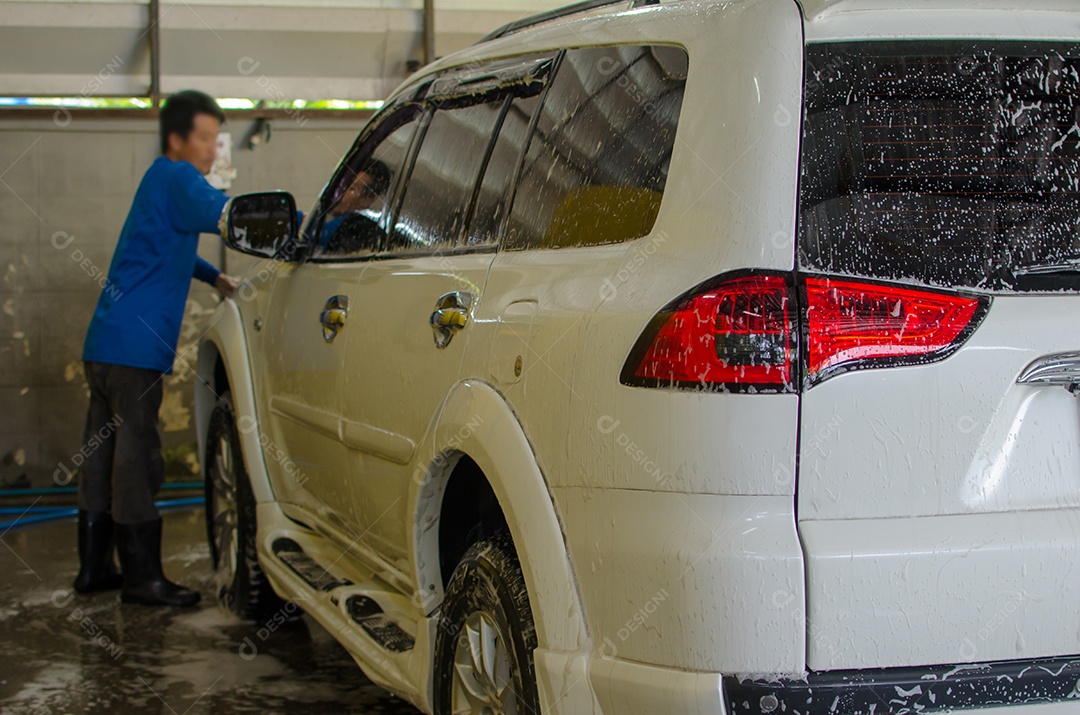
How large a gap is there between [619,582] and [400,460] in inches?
42.2

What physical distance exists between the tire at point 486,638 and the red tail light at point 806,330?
1.95 feet

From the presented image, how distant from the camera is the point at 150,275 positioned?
189 inches

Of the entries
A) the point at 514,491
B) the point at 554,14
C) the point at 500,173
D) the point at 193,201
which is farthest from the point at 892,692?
the point at 193,201

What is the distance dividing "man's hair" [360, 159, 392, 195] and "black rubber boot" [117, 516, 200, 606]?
1934mm

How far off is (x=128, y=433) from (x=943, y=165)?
3.66 meters

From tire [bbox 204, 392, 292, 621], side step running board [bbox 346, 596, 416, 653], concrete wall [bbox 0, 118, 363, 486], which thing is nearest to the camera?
side step running board [bbox 346, 596, 416, 653]

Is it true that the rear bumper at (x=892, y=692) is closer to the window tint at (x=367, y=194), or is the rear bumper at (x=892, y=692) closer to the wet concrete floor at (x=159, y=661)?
the window tint at (x=367, y=194)

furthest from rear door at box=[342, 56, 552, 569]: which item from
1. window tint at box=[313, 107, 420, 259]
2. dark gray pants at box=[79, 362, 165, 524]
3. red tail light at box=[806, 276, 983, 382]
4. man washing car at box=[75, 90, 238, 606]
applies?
dark gray pants at box=[79, 362, 165, 524]

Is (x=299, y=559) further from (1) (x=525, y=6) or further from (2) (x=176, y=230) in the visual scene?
(1) (x=525, y=6)

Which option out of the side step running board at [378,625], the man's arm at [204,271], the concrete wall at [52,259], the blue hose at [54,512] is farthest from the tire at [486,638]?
the concrete wall at [52,259]

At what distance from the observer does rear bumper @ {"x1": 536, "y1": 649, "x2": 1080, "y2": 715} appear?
1723mm

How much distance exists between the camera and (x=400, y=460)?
9.37ft

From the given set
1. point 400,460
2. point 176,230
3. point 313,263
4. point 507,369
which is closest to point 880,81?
point 507,369

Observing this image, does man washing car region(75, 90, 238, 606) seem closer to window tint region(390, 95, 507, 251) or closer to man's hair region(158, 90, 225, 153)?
man's hair region(158, 90, 225, 153)
